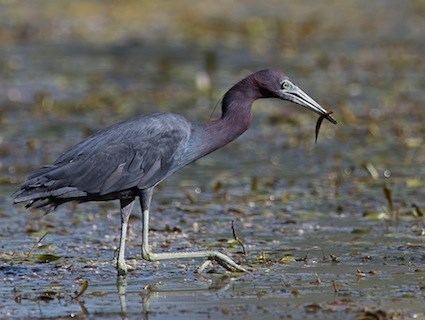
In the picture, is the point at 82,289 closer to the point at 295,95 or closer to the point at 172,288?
the point at 172,288

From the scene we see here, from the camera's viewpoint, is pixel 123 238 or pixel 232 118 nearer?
pixel 123 238

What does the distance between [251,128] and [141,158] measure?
23.9 ft

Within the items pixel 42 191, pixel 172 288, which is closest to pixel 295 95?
pixel 172 288

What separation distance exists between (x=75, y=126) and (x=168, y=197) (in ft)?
13.9

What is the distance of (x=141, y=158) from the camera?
9.43 metres

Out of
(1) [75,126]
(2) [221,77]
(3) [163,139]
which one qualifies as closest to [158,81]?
(2) [221,77]

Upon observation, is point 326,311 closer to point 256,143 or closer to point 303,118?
point 256,143

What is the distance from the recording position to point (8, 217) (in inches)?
469

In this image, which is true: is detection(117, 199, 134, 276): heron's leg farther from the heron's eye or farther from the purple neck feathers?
the heron's eye

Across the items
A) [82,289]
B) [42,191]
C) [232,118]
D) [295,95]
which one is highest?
[295,95]

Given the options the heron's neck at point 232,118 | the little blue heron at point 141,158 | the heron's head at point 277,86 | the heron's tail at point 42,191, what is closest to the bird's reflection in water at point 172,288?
the little blue heron at point 141,158

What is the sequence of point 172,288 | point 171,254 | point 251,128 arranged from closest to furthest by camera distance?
point 172,288, point 171,254, point 251,128

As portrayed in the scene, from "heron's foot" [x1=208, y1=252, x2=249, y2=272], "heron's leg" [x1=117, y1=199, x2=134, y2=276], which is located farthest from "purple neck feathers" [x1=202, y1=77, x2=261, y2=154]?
"heron's foot" [x1=208, y1=252, x2=249, y2=272]

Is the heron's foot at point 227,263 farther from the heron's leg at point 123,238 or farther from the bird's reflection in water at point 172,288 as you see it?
the heron's leg at point 123,238
